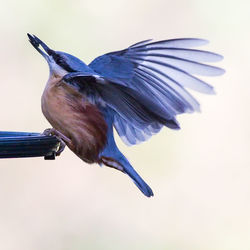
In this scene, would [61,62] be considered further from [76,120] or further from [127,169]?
[127,169]

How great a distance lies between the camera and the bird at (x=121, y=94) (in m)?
5.07

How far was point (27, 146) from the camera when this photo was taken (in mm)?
4539

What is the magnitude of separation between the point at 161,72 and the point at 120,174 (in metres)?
3.21

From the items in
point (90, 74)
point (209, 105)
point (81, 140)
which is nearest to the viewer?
point (90, 74)

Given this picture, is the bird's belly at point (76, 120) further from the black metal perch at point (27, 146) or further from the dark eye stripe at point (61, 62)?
the black metal perch at point (27, 146)

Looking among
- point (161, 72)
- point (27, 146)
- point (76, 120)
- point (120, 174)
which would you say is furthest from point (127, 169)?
point (120, 174)

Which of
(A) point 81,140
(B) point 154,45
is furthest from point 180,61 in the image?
(A) point 81,140

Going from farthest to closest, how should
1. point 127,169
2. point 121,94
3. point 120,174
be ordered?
1. point 120,174
2. point 127,169
3. point 121,94

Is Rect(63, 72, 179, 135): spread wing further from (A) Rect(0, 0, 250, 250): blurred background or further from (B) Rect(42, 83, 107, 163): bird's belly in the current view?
(A) Rect(0, 0, 250, 250): blurred background

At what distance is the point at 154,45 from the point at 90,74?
65 cm

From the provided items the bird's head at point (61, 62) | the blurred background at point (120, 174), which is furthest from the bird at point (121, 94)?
the blurred background at point (120, 174)

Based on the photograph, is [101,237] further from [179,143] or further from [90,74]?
[90,74]

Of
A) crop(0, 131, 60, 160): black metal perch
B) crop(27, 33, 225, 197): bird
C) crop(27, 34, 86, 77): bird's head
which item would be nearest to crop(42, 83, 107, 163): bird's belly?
crop(27, 33, 225, 197): bird

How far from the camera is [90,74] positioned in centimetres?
489
